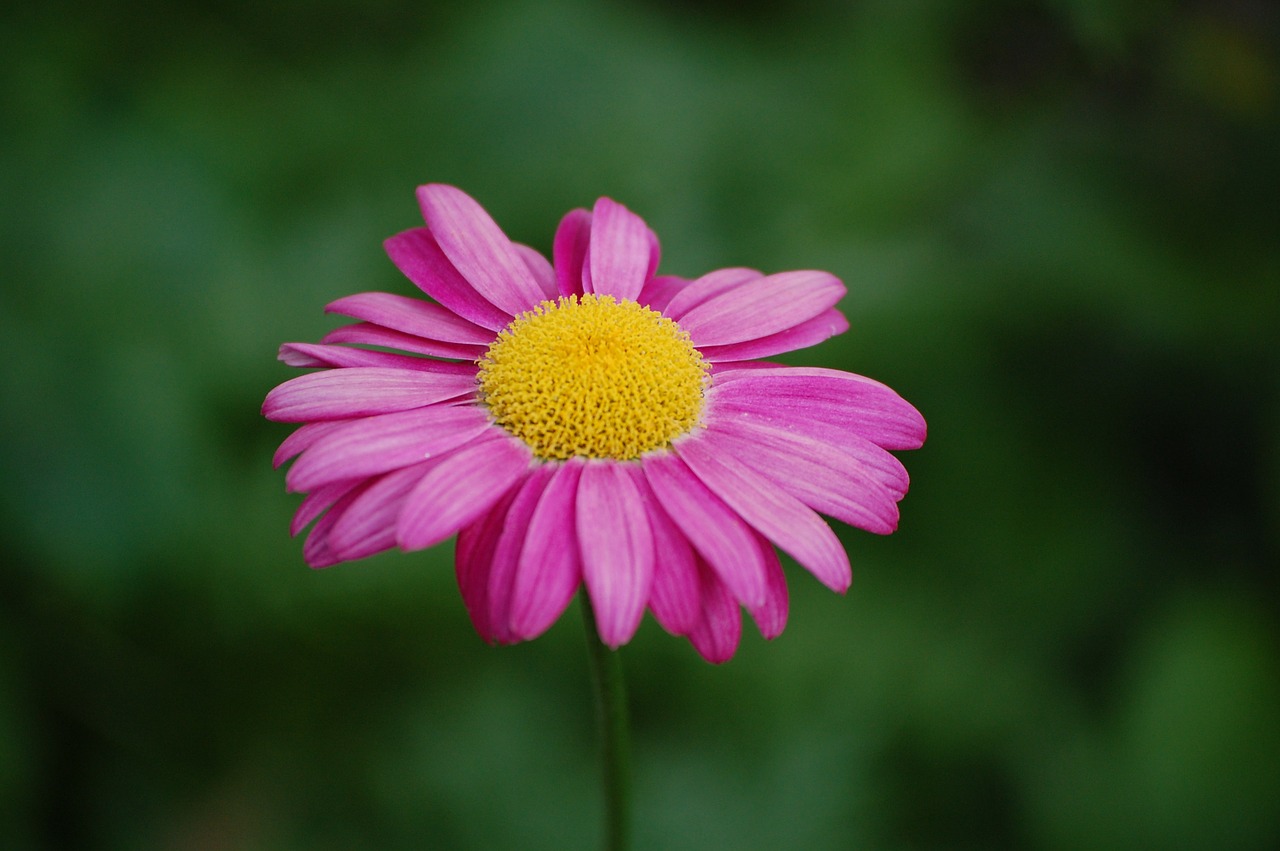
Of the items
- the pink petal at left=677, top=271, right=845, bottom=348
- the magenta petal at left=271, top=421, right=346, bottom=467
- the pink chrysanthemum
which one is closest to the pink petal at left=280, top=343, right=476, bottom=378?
the pink chrysanthemum

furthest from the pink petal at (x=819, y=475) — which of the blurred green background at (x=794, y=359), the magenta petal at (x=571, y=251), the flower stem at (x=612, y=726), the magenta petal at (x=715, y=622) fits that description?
the blurred green background at (x=794, y=359)

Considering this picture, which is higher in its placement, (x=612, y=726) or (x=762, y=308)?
(x=762, y=308)

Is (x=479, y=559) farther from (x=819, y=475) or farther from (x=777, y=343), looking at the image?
(x=777, y=343)

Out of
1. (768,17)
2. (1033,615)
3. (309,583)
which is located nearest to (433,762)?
(309,583)

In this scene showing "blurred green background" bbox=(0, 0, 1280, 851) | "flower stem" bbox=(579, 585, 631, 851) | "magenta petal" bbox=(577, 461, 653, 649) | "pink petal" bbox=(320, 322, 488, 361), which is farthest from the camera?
"blurred green background" bbox=(0, 0, 1280, 851)

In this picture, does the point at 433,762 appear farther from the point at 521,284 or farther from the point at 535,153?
the point at 535,153

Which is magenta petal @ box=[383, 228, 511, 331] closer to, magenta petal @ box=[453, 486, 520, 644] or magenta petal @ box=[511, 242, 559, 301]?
magenta petal @ box=[511, 242, 559, 301]

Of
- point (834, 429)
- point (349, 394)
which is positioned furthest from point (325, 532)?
point (834, 429)

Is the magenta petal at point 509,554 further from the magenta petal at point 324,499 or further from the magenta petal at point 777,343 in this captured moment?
the magenta petal at point 777,343
